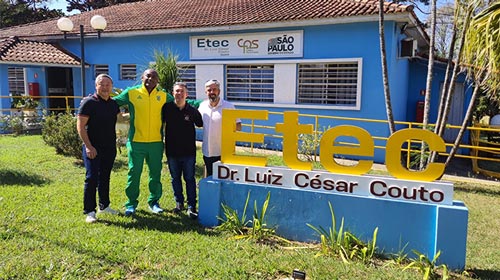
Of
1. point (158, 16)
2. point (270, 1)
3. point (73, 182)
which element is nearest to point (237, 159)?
point (73, 182)

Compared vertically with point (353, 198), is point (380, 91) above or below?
above

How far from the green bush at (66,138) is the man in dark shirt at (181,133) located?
14.6 feet

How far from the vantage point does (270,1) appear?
13.4 metres

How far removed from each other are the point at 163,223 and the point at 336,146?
2.28 metres

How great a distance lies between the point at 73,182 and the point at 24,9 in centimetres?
2927

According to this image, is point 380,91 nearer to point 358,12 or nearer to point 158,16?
point 358,12

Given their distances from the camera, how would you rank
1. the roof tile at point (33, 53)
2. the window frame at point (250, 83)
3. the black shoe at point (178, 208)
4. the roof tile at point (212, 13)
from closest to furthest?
1. the black shoe at point (178, 208)
2. the roof tile at point (212, 13)
3. the window frame at point (250, 83)
4. the roof tile at point (33, 53)

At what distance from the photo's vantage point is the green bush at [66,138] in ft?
28.6

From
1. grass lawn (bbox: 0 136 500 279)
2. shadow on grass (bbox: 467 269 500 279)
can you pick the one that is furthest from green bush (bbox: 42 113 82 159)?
shadow on grass (bbox: 467 269 500 279)

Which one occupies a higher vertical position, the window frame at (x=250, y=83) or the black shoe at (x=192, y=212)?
the window frame at (x=250, y=83)

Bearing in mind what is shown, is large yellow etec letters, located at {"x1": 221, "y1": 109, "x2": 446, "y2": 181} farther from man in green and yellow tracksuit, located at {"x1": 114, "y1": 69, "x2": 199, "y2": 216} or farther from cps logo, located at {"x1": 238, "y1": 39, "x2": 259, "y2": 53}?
cps logo, located at {"x1": 238, "y1": 39, "x2": 259, "y2": 53}

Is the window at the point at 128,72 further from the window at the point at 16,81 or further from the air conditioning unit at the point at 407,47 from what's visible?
the air conditioning unit at the point at 407,47

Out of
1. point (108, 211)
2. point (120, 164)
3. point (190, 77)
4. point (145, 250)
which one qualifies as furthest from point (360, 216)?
point (190, 77)

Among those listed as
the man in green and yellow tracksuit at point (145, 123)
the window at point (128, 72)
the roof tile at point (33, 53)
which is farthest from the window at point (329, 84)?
the roof tile at point (33, 53)
